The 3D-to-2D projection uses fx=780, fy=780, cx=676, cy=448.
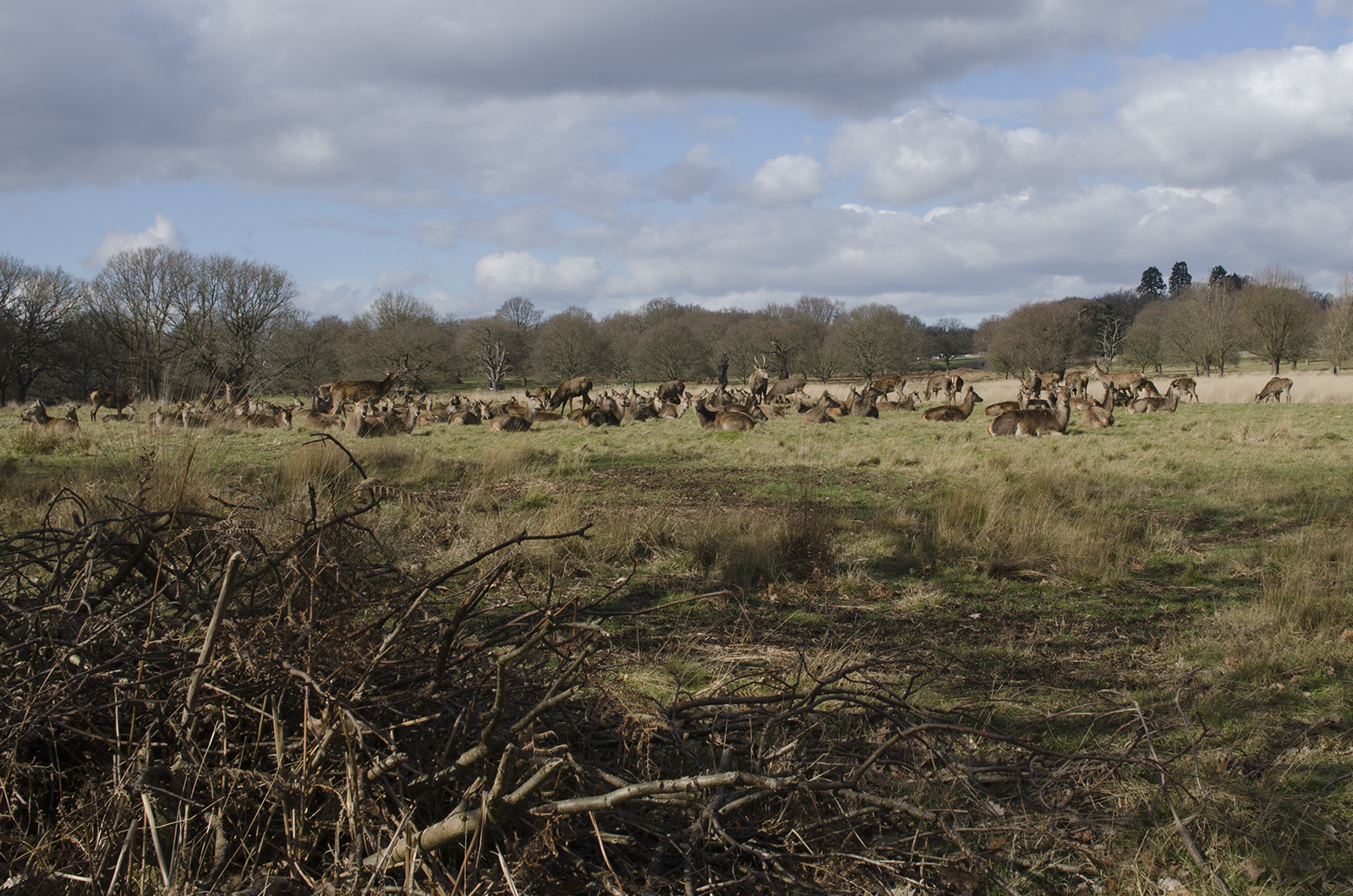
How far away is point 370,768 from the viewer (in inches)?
81.7

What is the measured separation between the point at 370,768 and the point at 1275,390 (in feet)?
110

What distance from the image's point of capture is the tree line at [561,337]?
1639 inches

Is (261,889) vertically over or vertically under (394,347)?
under

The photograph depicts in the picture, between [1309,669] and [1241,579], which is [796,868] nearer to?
[1309,669]

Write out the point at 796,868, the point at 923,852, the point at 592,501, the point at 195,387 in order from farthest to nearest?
the point at 592,501 → the point at 195,387 → the point at 923,852 → the point at 796,868

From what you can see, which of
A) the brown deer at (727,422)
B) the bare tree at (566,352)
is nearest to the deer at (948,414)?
the brown deer at (727,422)

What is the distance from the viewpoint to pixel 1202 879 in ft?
8.79

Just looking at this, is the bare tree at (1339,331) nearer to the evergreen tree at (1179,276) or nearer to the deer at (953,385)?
the deer at (953,385)

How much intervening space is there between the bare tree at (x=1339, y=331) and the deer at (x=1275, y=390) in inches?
891

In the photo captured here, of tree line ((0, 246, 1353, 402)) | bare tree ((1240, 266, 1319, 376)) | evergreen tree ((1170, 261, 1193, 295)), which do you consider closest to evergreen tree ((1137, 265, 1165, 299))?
evergreen tree ((1170, 261, 1193, 295))

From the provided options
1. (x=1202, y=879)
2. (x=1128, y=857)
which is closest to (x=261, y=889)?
(x=1128, y=857)

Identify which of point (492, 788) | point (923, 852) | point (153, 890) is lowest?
point (923, 852)

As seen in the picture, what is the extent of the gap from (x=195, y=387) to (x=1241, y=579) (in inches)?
385

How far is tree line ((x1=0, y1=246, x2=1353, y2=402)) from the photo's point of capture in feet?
137
